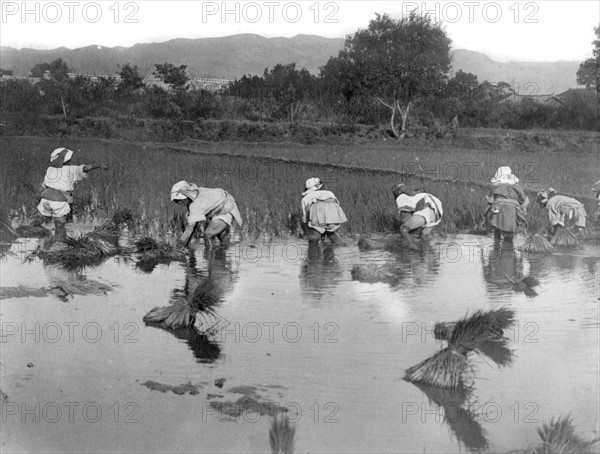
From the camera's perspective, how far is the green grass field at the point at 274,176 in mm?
10859

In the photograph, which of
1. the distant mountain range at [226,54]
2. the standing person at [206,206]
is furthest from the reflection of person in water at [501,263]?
the distant mountain range at [226,54]

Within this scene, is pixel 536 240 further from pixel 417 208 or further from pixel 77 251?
pixel 77 251

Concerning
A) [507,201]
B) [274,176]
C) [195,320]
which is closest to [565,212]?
[507,201]

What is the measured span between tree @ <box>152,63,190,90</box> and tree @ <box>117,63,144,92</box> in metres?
0.68

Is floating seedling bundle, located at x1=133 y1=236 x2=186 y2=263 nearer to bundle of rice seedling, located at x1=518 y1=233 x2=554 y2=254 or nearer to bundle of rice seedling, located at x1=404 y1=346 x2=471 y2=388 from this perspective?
bundle of rice seedling, located at x1=518 y1=233 x2=554 y2=254

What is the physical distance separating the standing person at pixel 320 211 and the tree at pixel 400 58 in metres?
17.8

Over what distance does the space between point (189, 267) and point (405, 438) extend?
14.6ft

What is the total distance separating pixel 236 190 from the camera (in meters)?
12.5

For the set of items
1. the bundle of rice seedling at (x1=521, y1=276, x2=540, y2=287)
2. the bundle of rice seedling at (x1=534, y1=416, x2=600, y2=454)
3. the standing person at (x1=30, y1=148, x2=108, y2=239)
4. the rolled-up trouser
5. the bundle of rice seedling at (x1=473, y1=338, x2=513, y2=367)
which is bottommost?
the bundle of rice seedling at (x1=473, y1=338, x2=513, y2=367)

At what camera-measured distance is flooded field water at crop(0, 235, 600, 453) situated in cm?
381

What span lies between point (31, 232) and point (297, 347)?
562 cm

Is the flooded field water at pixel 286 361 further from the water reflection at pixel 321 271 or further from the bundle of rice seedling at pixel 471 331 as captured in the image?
the bundle of rice seedling at pixel 471 331

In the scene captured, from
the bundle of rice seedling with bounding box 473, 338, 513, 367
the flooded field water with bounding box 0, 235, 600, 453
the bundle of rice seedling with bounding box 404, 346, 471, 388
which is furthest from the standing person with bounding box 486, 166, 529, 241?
the bundle of rice seedling with bounding box 404, 346, 471, 388

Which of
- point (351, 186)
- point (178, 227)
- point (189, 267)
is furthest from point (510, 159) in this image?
point (189, 267)
